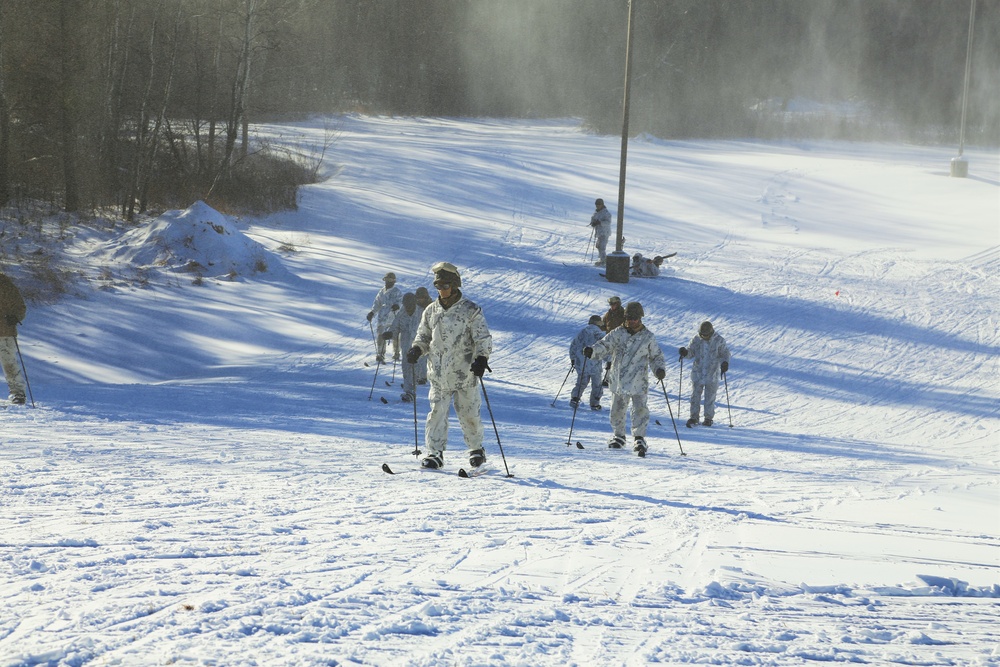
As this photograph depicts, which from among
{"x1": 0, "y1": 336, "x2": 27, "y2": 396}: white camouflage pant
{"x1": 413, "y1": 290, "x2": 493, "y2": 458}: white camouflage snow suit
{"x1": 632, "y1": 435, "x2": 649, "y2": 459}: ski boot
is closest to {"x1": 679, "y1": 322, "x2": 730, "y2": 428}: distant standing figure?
{"x1": 632, "y1": 435, "x2": 649, "y2": 459}: ski boot

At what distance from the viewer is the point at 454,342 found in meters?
7.98

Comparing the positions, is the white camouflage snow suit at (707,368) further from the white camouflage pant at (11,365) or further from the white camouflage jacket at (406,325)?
the white camouflage pant at (11,365)

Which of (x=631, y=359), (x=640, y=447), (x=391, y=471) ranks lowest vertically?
(x=640, y=447)

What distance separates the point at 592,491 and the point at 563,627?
345 cm

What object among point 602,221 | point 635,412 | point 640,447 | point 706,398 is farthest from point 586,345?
point 602,221

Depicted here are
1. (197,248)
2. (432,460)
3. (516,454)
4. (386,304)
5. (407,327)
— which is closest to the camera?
(432,460)

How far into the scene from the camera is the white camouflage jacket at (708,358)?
13500mm

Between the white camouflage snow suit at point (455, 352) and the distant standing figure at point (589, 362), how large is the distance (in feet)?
16.2

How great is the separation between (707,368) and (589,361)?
158 cm

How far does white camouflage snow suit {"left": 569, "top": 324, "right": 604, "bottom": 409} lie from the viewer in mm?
13500

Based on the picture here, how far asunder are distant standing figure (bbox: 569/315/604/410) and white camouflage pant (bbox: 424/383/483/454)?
4.79 meters

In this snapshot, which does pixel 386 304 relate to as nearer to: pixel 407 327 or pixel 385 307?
pixel 385 307

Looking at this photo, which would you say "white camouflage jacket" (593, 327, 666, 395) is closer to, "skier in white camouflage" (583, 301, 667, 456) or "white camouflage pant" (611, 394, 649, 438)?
"skier in white camouflage" (583, 301, 667, 456)

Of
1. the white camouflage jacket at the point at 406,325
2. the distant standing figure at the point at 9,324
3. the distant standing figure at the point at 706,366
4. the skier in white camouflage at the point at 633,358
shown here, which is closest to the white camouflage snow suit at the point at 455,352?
the skier in white camouflage at the point at 633,358
